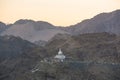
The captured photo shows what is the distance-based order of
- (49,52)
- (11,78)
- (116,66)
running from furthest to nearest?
(49,52) < (11,78) < (116,66)

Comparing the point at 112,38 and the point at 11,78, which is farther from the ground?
the point at 112,38

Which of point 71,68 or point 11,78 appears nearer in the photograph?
point 71,68

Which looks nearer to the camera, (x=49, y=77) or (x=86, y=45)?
(x=49, y=77)

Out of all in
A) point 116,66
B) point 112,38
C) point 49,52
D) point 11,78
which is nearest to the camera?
point 116,66

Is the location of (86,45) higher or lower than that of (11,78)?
higher

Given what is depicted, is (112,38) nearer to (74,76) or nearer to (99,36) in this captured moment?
(99,36)

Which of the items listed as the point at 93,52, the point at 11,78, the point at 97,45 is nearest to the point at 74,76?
the point at 11,78

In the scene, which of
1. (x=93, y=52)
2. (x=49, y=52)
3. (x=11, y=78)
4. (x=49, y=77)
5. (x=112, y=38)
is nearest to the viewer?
(x=49, y=77)

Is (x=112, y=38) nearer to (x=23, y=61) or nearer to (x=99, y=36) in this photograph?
(x=99, y=36)

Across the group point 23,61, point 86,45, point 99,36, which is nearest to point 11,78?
point 23,61
